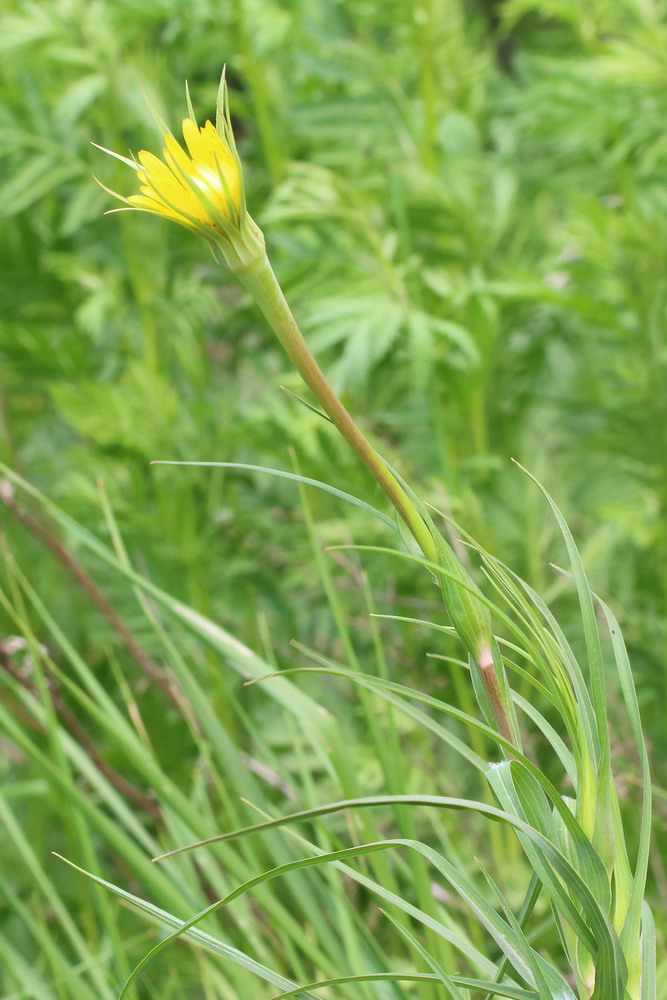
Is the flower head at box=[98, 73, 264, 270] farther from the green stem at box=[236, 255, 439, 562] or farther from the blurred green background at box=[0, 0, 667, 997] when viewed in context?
the blurred green background at box=[0, 0, 667, 997]

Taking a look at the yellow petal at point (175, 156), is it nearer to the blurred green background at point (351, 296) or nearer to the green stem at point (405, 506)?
the green stem at point (405, 506)

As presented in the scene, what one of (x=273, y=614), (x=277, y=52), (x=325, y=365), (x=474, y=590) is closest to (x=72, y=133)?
(x=277, y=52)

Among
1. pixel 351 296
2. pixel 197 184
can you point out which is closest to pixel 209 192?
pixel 197 184

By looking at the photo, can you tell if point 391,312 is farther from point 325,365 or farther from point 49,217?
point 49,217

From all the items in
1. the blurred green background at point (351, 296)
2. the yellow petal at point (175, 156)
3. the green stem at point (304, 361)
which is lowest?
the blurred green background at point (351, 296)

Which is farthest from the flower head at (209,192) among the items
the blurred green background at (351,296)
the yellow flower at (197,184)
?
the blurred green background at (351,296)

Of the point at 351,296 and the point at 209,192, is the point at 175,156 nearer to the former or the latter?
the point at 209,192
